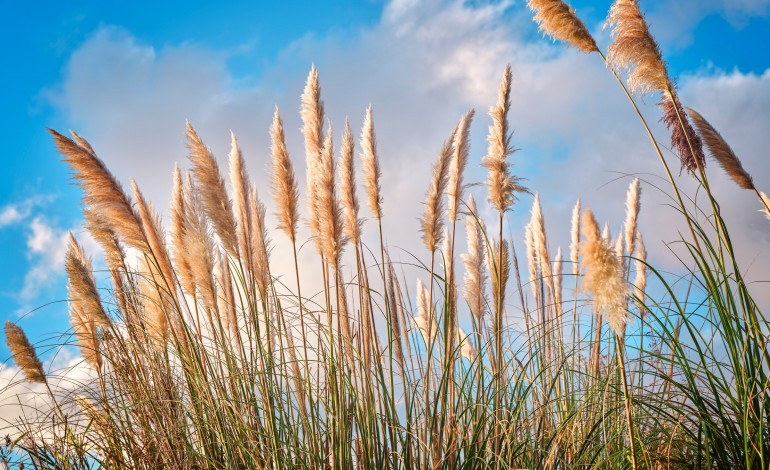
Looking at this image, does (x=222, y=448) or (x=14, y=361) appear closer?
(x=222, y=448)

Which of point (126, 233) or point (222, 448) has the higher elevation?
point (126, 233)

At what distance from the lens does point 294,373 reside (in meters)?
3.88

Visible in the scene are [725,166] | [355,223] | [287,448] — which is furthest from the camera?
[355,223]

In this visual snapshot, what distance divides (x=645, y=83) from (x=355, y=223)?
6.05 feet

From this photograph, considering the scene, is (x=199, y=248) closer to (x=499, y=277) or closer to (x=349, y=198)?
(x=349, y=198)

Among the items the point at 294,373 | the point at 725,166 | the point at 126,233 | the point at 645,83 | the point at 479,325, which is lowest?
the point at 294,373

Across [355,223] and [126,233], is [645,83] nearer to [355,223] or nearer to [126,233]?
[355,223]

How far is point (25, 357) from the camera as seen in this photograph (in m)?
4.29

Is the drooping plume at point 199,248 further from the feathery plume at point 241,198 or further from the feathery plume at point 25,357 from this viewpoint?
the feathery plume at point 25,357

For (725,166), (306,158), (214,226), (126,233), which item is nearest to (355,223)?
(306,158)

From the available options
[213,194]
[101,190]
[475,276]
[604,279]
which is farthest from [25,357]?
[604,279]

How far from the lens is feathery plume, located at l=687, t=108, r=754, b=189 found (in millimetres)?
3627

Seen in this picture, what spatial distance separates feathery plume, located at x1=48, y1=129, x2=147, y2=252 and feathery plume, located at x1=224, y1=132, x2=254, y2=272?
0.60 metres

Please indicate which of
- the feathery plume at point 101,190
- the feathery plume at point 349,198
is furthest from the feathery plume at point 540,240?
the feathery plume at point 101,190
